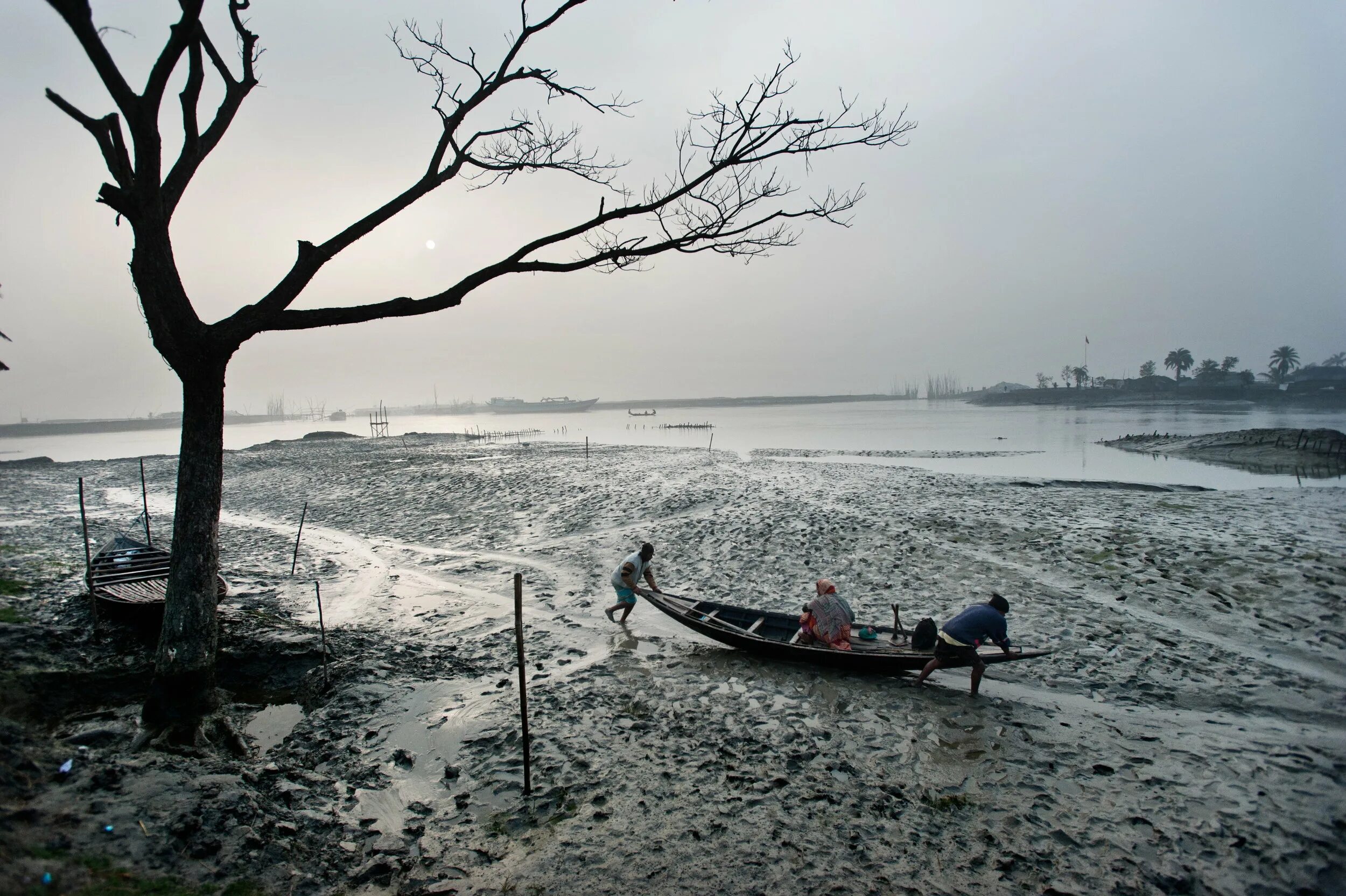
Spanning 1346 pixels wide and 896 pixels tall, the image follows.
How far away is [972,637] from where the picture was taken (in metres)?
8.22

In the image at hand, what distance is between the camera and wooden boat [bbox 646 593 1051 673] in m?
8.59

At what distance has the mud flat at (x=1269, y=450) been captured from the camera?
3322 centimetres

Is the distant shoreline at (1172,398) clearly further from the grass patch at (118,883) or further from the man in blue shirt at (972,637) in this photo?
the grass patch at (118,883)

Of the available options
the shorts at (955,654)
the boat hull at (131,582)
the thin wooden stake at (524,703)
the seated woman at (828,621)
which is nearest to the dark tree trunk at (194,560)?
the boat hull at (131,582)

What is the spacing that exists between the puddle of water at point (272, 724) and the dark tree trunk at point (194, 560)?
556 millimetres

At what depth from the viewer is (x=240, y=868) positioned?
4.68 meters

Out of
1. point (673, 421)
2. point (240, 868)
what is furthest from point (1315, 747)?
point (673, 421)

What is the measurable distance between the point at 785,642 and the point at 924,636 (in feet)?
6.98

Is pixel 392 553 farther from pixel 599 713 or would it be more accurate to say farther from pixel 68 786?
pixel 68 786

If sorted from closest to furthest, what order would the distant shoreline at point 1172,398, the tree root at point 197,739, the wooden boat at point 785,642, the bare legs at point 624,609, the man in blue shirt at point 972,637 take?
the tree root at point 197,739, the man in blue shirt at point 972,637, the wooden boat at point 785,642, the bare legs at point 624,609, the distant shoreline at point 1172,398

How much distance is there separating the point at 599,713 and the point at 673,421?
118 meters

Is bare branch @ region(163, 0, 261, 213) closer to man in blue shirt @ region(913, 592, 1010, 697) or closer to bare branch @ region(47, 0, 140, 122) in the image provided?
bare branch @ region(47, 0, 140, 122)

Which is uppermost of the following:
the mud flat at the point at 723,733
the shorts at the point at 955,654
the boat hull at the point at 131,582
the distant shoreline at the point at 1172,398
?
the distant shoreline at the point at 1172,398

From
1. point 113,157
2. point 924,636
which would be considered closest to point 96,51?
point 113,157
